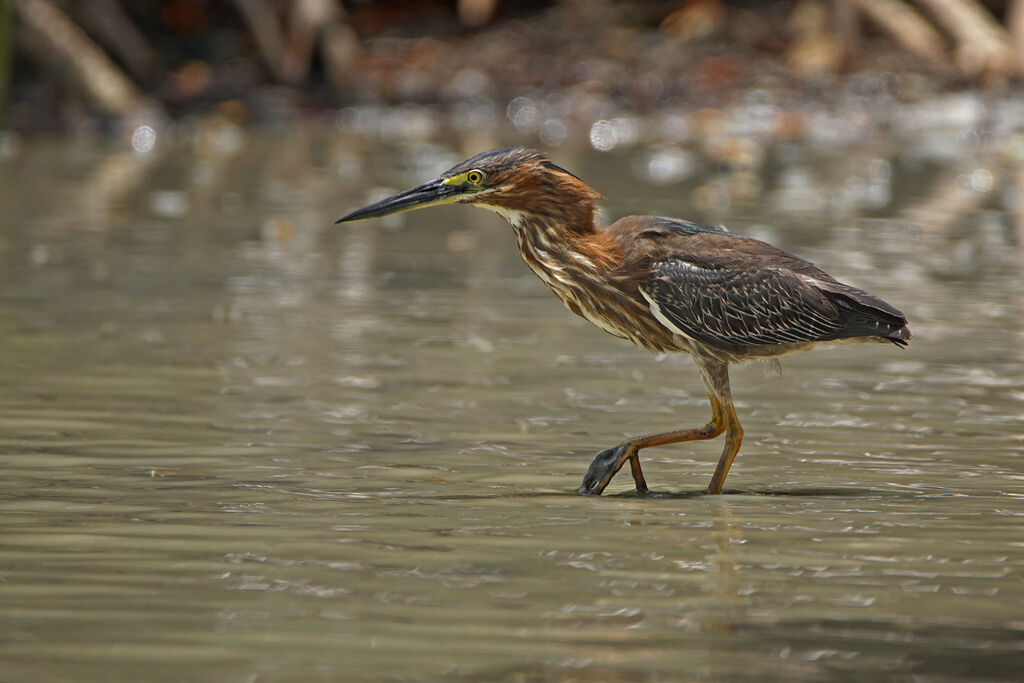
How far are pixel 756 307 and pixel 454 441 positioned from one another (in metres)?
1.42

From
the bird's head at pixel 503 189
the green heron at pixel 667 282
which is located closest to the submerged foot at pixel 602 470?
the green heron at pixel 667 282

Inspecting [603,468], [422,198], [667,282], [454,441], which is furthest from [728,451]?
[422,198]

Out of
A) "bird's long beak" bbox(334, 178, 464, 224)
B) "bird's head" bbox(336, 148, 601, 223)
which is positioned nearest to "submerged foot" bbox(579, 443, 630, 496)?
"bird's head" bbox(336, 148, 601, 223)

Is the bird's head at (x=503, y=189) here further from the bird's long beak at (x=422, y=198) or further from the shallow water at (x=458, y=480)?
the shallow water at (x=458, y=480)

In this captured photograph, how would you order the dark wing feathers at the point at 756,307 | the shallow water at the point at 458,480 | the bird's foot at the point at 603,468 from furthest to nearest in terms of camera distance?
the dark wing feathers at the point at 756,307, the bird's foot at the point at 603,468, the shallow water at the point at 458,480

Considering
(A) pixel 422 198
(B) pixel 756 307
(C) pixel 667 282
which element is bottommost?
(B) pixel 756 307

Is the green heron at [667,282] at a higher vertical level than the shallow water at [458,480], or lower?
higher

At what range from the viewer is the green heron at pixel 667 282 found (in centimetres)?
604

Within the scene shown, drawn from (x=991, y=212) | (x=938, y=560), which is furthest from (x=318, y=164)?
(x=938, y=560)

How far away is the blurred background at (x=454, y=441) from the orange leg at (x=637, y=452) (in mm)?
87

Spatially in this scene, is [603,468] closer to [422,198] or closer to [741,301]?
[741,301]

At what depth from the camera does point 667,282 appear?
19.8 feet

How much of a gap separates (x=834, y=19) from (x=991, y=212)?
10.8 metres

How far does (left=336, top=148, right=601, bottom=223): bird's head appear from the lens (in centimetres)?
605
